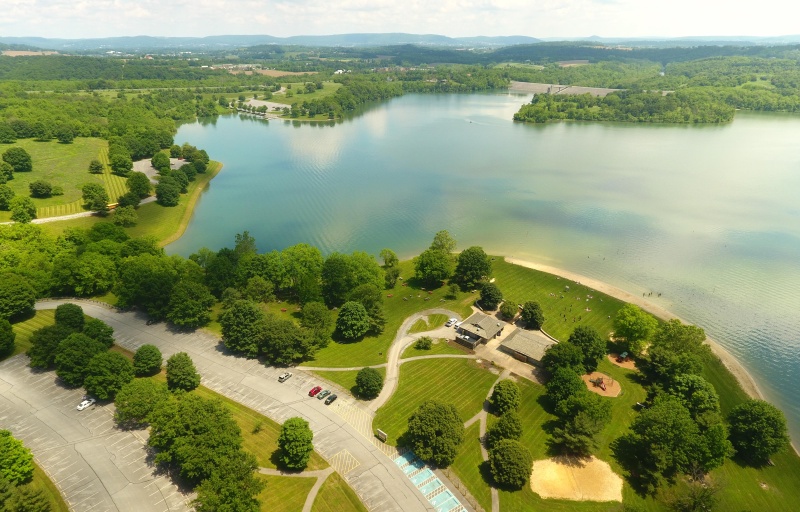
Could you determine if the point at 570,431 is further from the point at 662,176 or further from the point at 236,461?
the point at 662,176

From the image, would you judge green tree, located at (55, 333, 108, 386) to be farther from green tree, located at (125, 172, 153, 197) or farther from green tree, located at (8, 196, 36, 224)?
green tree, located at (125, 172, 153, 197)

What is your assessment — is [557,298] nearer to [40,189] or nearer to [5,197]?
[5,197]

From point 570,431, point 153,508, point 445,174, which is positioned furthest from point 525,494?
point 445,174

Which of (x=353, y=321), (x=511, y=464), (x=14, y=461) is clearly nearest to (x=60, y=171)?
(x=14, y=461)

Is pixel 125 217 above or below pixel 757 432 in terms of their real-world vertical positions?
above

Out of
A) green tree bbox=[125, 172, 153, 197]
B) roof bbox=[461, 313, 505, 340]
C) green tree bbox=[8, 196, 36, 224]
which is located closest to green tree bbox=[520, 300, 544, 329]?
roof bbox=[461, 313, 505, 340]

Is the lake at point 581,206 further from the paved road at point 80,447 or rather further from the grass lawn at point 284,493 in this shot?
the grass lawn at point 284,493
